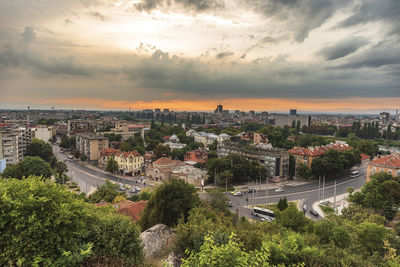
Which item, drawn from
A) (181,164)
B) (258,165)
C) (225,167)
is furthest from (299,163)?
(181,164)

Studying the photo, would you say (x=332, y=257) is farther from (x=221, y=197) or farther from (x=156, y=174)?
(x=156, y=174)

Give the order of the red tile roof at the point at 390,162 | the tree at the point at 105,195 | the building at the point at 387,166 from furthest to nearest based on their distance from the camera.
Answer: the red tile roof at the point at 390,162 < the building at the point at 387,166 < the tree at the point at 105,195

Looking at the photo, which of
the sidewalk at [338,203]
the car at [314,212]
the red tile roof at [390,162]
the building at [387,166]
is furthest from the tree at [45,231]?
the red tile roof at [390,162]

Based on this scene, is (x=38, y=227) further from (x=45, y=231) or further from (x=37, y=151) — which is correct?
(x=37, y=151)

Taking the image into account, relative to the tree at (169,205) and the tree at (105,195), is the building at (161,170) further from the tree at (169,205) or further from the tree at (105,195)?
the tree at (169,205)

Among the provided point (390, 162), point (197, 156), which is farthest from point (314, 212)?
point (197, 156)

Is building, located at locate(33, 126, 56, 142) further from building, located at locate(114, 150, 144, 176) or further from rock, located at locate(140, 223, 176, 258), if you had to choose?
rock, located at locate(140, 223, 176, 258)
